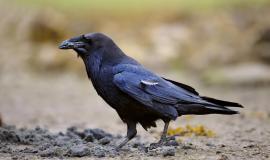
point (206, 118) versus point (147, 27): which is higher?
point (147, 27)

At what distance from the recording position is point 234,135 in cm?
912

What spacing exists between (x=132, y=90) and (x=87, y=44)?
0.76 meters

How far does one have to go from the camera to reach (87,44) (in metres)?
7.46

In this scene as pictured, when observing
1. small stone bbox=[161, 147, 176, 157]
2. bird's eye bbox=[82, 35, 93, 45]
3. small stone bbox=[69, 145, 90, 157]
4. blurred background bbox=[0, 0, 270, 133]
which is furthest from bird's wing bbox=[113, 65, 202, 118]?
blurred background bbox=[0, 0, 270, 133]

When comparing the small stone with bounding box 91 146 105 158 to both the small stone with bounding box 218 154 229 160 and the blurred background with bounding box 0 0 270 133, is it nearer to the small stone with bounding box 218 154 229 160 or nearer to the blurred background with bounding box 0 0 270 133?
the small stone with bounding box 218 154 229 160

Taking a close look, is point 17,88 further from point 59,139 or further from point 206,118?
point 59,139

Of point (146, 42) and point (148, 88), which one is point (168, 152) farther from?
point (146, 42)

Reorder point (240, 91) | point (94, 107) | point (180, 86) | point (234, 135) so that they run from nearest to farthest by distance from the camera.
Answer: point (180, 86) → point (234, 135) → point (94, 107) → point (240, 91)

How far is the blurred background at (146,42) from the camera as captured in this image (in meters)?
17.5

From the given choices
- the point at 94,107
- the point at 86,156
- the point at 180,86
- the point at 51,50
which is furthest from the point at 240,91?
the point at 86,156

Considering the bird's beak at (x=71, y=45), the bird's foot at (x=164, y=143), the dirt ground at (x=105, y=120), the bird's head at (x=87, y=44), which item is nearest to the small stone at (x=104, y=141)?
the dirt ground at (x=105, y=120)

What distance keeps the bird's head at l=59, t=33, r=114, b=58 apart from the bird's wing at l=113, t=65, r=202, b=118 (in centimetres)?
36

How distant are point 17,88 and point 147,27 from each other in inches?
227

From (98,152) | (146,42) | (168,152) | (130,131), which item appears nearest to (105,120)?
(130,131)
